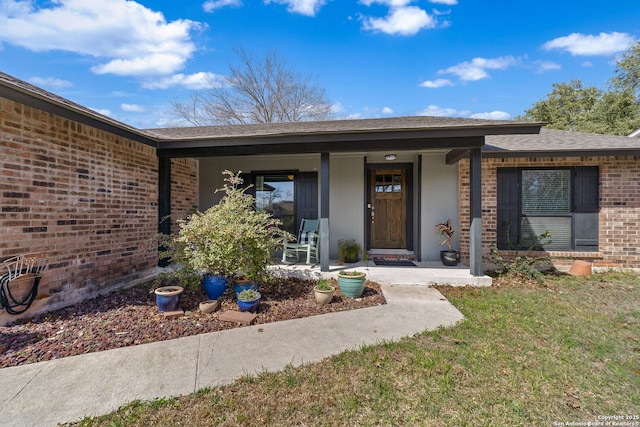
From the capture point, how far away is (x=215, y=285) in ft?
12.7

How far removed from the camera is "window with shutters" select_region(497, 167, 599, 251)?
5672 mm

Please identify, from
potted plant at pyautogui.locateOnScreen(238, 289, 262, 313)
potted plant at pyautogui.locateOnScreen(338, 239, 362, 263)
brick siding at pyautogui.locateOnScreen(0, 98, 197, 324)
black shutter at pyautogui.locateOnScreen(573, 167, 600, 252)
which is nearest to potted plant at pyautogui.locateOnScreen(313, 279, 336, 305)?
potted plant at pyautogui.locateOnScreen(238, 289, 262, 313)

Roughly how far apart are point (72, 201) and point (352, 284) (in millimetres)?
3939

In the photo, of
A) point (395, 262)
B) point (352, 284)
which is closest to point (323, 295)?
point (352, 284)


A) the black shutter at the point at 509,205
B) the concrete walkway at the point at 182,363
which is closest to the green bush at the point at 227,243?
the concrete walkway at the point at 182,363

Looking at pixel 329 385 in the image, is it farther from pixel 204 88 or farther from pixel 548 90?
pixel 548 90

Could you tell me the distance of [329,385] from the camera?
2096 millimetres

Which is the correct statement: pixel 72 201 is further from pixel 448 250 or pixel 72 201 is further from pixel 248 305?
pixel 448 250

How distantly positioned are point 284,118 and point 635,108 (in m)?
17.9

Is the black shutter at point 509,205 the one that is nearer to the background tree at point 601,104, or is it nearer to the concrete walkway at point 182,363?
the concrete walkway at point 182,363

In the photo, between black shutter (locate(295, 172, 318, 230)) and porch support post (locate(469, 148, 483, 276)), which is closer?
porch support post (locate(469, 148, 483, 276))

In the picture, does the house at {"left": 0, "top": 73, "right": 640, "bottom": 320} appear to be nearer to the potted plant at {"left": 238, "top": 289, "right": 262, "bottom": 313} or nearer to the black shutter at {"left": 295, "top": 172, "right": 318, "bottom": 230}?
the black shutter at {"left": 295, "top": 172, "right": 318, "bottom": 230}

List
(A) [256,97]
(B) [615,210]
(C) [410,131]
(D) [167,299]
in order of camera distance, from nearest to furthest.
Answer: (D) [167,299]
(C) [410,131]
(B) [615,210]
(A) [256,97]

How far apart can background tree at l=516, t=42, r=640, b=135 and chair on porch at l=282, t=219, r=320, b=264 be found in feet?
52.7
